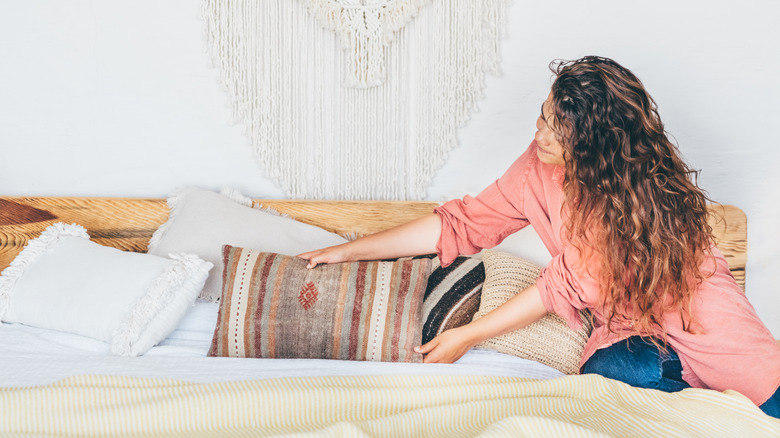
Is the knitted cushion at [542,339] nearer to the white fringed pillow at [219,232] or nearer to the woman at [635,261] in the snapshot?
the woman at [635,261]

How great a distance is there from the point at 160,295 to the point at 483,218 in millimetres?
846

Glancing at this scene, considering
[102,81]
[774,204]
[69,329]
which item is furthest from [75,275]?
[774,204]

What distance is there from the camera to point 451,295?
149 cm

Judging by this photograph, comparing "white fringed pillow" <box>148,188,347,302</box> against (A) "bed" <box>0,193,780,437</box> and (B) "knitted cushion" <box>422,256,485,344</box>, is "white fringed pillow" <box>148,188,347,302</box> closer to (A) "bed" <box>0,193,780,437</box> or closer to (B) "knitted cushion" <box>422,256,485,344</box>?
(A) "bed" <box>0,193,780,437</box>

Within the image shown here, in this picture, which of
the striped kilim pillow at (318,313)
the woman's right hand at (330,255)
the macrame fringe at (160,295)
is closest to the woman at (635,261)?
the striped kilim pillow at (318,313)

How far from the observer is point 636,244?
1167 mm

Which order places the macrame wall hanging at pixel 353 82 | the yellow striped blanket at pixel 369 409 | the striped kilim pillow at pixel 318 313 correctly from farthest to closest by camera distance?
the macrame wall hanging at pixel 353 82 → the striped kilim pillow at pixel 318 313 → the yellow striped blanket at pixel 369 409

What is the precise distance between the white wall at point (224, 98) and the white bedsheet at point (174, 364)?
62 centimetres

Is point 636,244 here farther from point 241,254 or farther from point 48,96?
point 48,96

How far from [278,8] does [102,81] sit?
0.61 meters

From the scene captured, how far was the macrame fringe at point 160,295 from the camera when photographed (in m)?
1.39

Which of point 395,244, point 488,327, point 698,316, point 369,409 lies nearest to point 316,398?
point 369,409

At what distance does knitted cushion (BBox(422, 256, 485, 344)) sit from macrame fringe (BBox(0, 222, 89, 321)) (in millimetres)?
1052

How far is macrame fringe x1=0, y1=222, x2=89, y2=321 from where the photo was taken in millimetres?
1553
